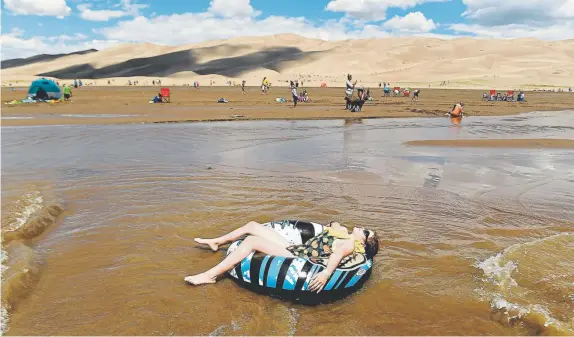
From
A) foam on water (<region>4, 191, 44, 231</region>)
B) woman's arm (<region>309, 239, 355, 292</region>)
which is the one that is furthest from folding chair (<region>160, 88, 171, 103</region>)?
woman's arm (<region>309, 239, 355, 292</region>)

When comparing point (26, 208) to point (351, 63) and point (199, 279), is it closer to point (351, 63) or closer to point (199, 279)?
point (199, 279)

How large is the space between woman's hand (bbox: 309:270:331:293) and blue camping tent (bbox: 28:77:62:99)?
36.2m

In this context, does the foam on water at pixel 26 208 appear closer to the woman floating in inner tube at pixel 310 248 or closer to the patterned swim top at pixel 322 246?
the woman floating in inner tube at pixel 310 248

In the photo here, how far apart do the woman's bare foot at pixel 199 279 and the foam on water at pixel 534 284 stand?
3.42 m

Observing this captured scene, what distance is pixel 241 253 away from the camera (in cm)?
566

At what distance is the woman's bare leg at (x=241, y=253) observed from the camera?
5664 millimetres

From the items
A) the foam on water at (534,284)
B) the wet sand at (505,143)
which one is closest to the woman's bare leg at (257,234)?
the foam on water at (534,284)

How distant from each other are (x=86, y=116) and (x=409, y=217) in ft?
74.3

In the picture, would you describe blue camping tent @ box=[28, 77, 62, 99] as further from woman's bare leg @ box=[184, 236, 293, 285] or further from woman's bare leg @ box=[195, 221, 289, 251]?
woman's bare leg @ box=[184, 236, 293, 285]

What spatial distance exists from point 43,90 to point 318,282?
3663 centimetres

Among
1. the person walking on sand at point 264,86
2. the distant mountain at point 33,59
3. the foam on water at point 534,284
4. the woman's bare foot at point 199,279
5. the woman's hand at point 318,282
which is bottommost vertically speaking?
the foam on water at point 534,284

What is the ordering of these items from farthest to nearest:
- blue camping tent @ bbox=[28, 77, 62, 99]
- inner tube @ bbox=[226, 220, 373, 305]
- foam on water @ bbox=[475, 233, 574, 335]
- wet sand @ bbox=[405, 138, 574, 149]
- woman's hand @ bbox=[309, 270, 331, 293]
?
blue camping tent @ bbox=[28, 77, 62, 99]
wet sand @ bbox=[405, 138, 574, 149]
inner tube @ bbox=[226, 220, 373, 305]
woman's hand @ bbox=[309, 270, 331, 293]
foam on water @ bbox=[475, 233, 574, 335]

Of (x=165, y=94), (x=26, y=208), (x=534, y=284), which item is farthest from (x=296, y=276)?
(x=165, y=94)

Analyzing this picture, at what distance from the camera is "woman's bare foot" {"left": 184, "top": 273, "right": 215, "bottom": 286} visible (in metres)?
5.72
